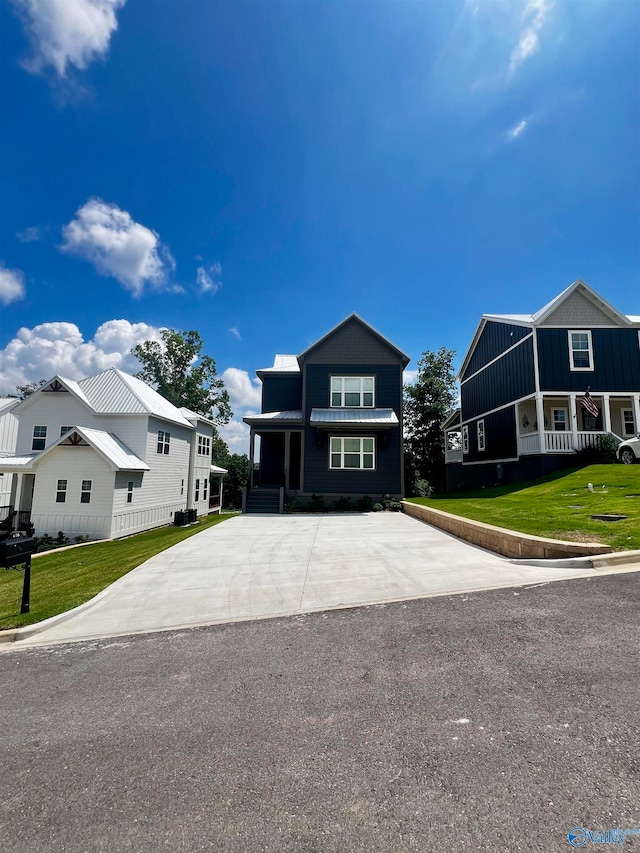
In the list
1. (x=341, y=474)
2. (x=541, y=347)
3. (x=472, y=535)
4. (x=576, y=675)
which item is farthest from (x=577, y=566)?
(x=541, y=347)

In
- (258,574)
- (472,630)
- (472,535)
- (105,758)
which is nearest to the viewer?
(105,758)

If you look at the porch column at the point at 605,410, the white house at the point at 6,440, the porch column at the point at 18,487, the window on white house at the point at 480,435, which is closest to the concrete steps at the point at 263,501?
the porch column at the point at 18,487

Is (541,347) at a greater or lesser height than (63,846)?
greater

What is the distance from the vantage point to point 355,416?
20234 millimetres

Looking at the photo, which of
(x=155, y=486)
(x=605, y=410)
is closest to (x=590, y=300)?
(x=605, y=410)

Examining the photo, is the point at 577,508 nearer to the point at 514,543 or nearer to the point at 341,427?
the point at 514,543

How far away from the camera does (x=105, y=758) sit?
2.83 m

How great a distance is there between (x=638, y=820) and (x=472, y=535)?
26.1 feet

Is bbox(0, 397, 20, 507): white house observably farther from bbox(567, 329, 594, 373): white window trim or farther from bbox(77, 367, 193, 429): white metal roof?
bbox(567, 329, 594, 373): white window trim

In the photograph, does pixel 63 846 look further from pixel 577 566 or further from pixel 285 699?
pixel 577 566

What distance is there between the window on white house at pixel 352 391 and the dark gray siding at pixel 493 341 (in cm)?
863

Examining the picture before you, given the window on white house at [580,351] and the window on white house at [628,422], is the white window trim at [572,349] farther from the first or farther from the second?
the window on white house at [628,422]

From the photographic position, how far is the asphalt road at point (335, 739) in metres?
2.15

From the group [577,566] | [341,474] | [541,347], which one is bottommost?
[577,566]
